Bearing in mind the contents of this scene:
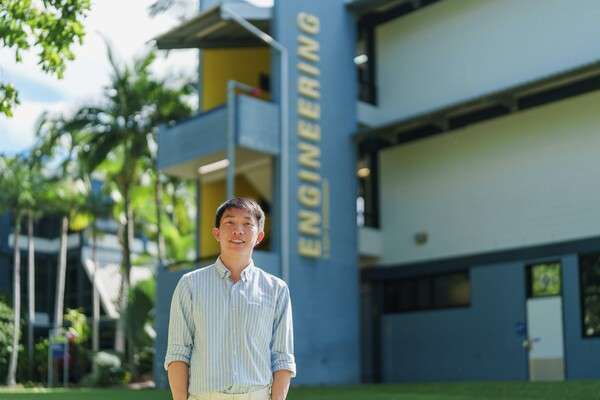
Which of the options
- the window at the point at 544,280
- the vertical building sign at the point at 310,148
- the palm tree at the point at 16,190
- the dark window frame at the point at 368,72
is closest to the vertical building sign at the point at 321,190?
the vertical building sign at the point at 310,148

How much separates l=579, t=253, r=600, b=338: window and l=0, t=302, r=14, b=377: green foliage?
808 inches

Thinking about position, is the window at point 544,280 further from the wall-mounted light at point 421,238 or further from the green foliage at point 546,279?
the wall-mounted light at point 421,238

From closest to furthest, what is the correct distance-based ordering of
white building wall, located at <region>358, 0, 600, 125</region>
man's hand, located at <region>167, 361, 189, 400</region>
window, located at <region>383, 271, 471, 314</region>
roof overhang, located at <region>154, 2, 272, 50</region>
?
man's hand, located at <region>167, 361, 189, 400</region>, white building wall, located at <region>358, 0, 600, 125</region>, roof overhang, located at <region>154, 2, 272, 50</region>, window, located at <region>383, 271, 471, 314</region>

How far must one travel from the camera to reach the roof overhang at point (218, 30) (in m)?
23.5

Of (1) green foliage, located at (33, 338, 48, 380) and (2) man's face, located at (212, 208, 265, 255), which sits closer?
(2) man's face, located at (212, 208, 265, 255)

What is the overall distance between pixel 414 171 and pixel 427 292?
3.27 meters

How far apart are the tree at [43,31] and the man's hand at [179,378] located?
857cm

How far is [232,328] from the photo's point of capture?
12.4 ft

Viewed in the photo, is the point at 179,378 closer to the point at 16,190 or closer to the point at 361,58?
the point at 361,58

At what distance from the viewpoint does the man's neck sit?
3.87 metres

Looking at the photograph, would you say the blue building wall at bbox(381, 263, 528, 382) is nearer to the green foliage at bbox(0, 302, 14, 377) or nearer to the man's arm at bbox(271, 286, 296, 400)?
the green foliage at bbox(0, 302, 14, 377)

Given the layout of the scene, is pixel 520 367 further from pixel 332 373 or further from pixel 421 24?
pixel 421 24

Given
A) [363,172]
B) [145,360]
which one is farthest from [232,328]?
[145,360]

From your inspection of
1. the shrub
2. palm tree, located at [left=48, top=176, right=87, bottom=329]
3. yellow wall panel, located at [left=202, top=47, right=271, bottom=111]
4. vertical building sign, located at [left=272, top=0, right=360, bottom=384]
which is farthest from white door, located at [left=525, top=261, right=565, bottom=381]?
palm tree, located at [left=48, top=176, right=87, bottom=329]
